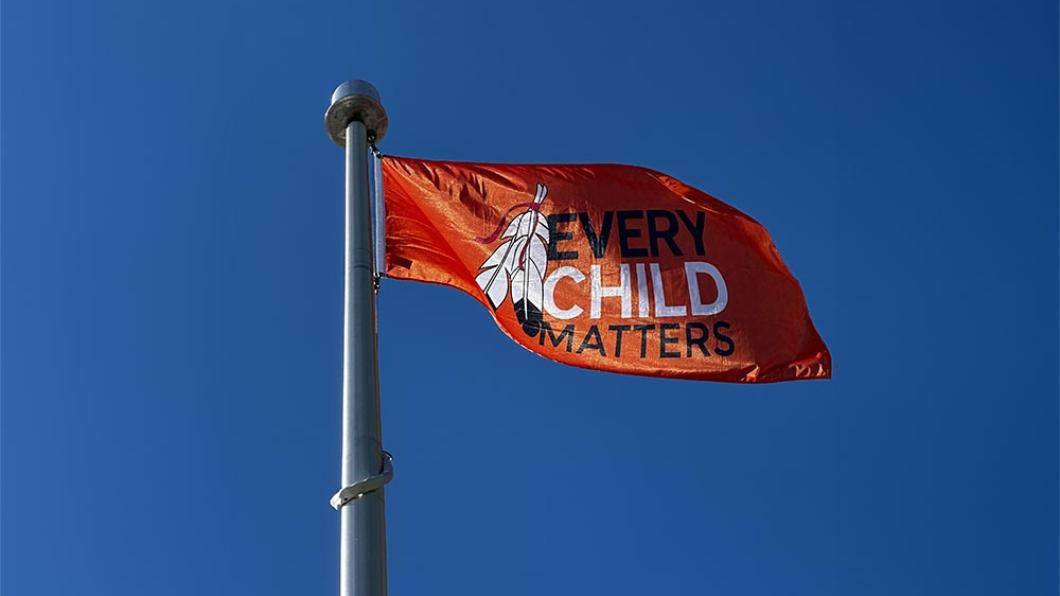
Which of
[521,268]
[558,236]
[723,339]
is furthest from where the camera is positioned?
[558,236]

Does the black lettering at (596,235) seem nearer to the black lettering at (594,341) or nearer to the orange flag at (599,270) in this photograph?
the orange flag at (599,270)

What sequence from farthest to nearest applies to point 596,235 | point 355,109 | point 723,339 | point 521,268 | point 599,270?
point 596,235 < point 599,270 < point 521,268 < point 723,339 < point 355,109

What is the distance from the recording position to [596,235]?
13219 millimetres

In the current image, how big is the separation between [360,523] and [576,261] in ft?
17.2

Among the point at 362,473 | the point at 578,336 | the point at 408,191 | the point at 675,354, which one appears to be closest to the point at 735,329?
the point at 675,354

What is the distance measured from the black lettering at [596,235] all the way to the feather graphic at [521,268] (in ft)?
1.47

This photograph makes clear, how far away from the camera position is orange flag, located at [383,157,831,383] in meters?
Result: 12.5

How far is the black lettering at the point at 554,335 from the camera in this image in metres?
12.5

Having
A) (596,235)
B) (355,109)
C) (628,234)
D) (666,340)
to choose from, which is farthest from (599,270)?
(355,109)

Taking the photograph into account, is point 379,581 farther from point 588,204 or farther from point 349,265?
point 588,204

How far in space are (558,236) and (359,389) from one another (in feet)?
14.6

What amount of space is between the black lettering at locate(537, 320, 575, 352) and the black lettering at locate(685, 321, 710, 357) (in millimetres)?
1123

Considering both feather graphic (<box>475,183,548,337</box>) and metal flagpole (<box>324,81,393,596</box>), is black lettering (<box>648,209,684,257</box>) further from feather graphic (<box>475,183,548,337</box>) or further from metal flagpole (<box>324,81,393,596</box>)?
metal flagpole (<box>324,81,393,596</box>)

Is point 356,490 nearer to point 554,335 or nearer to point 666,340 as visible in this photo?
point 554,335
